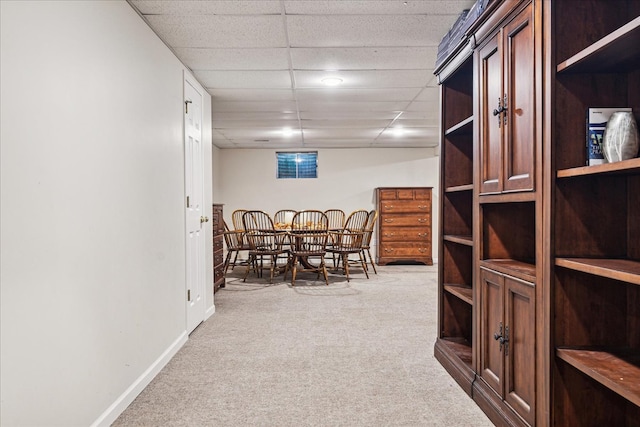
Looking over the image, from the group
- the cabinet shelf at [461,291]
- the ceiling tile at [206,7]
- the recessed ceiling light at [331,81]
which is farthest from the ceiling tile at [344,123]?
the cabinet shelf at [461,291]

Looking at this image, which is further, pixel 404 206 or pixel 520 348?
pixel 404 206

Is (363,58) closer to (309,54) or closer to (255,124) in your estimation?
(309,54)

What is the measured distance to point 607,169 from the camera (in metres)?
1.29

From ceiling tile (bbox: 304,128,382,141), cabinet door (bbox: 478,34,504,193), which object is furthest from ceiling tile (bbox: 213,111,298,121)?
cabinet door (bbox: 478,34,504,193)

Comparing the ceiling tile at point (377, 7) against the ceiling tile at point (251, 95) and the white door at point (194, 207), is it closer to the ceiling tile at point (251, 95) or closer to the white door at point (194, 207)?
the white door at point (194, 207)

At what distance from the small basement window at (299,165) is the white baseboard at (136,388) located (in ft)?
17.3

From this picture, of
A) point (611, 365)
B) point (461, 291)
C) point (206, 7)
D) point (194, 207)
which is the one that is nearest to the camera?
point (611, 365)

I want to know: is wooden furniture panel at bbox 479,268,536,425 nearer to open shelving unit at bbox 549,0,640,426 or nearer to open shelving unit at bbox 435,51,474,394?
open shelving unit at bbox 549,0,640,426

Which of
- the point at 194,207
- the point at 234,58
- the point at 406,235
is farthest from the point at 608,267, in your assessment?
the point at 406,235

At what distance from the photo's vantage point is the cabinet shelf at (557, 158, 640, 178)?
119cm

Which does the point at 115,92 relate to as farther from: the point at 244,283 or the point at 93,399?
the point at 244,283

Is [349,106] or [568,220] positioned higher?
[349,106]

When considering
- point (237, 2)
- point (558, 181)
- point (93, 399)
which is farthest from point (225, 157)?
point (558, 181)

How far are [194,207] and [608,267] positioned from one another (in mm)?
2920
